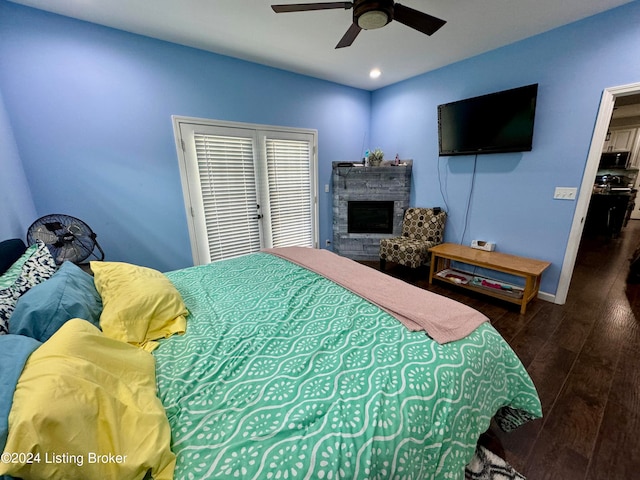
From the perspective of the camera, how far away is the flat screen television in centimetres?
253

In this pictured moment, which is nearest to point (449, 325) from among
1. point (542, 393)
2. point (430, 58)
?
point (542, 393)

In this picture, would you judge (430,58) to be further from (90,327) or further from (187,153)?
(90,327)

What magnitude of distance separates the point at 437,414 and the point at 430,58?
3579 mm

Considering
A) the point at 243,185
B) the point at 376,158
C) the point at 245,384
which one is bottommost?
the point at 245,384

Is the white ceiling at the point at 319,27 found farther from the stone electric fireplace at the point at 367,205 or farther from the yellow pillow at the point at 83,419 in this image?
the yellow pillow at the point at 83,419

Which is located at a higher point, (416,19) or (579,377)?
(416,19)

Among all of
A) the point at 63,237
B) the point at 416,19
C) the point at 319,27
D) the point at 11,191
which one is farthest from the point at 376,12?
the point at 11,191

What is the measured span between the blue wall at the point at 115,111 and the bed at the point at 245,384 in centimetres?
143

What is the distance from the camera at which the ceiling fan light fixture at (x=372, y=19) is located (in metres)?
1.57

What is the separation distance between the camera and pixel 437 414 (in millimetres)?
864

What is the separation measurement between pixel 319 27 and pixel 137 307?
106 inches

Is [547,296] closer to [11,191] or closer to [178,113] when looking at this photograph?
[178,113]

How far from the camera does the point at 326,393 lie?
85cm

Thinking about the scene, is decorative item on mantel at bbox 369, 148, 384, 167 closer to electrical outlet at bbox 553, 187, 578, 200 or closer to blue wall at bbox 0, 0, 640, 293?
blue wall at bbox 0, 0, 640, 293
